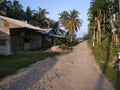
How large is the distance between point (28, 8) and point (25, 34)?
38934 millimetres

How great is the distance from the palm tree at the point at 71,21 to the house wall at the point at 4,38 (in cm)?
5357

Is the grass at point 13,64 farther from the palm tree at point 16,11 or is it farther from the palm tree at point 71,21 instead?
the palm tree at point 71,21

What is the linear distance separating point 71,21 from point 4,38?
181 feet

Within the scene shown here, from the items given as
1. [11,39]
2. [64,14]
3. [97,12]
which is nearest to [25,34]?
[11,39]

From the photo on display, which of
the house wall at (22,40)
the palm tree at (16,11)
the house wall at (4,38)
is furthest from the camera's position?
the palm tree at (16,11)

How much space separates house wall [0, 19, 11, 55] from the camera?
32406mm

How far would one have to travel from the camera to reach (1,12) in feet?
186

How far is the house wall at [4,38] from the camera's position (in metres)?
32.4

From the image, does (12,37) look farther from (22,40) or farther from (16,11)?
(16,11)

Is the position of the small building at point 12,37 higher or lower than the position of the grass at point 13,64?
higher

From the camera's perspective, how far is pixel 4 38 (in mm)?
32719

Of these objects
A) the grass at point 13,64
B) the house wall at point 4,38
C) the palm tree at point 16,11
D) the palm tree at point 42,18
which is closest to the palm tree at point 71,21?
the palm tree at point 42,18

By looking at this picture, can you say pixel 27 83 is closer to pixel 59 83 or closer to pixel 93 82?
pixel 59 83

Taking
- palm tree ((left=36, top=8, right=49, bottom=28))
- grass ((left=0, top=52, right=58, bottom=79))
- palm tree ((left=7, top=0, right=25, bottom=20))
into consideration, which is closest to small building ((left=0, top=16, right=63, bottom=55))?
grass ((left=0, top=52, right=58, bottom=79))
